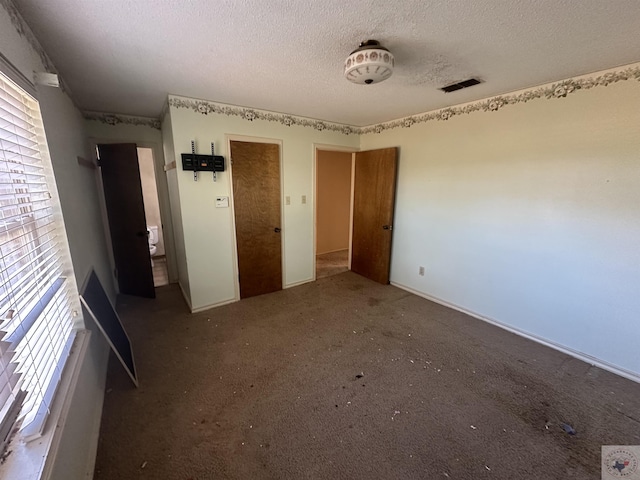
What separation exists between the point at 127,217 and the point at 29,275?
2534 millimetres

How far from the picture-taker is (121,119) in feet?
10.4

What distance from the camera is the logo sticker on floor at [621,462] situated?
4.45 ft

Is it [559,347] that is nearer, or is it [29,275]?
[29,275]

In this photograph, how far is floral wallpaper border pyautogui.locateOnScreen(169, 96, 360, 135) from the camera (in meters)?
2.56

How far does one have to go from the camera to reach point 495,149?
255 cm

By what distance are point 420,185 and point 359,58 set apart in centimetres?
206

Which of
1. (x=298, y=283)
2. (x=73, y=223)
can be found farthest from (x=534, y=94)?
(x=73, y=223)

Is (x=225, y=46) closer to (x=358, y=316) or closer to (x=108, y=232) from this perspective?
(x=358, y=316)

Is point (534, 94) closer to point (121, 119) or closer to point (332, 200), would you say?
point (332, 200)

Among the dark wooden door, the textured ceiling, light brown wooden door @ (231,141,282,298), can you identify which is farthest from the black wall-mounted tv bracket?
the dark wooden door

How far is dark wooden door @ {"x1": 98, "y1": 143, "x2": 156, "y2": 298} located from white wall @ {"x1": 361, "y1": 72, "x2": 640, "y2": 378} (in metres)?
3.41

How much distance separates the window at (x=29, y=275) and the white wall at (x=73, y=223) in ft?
0.43

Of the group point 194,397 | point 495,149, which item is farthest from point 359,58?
point 194,397

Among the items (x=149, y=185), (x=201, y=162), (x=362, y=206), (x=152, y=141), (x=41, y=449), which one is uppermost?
(x=152, y=141)
